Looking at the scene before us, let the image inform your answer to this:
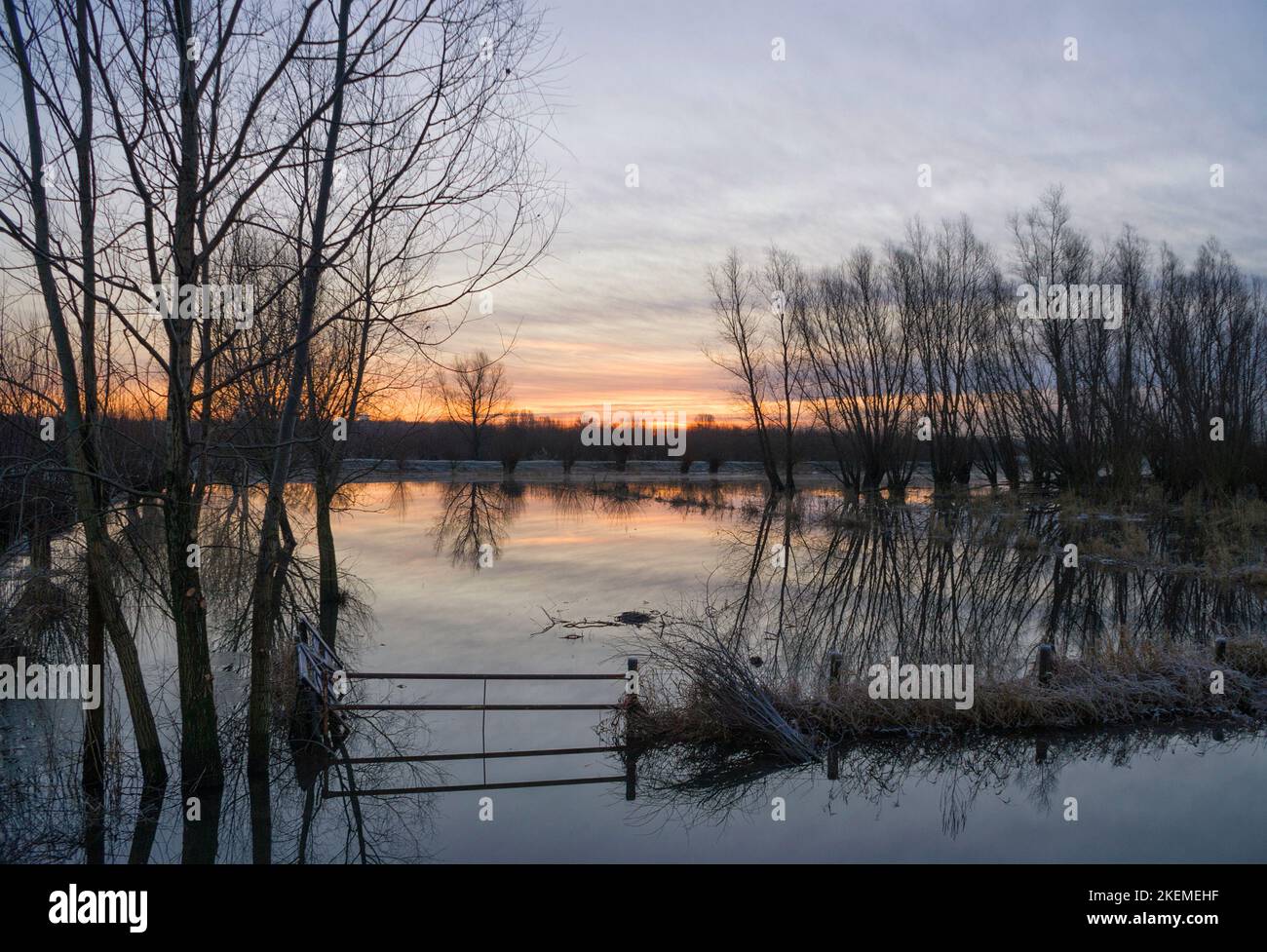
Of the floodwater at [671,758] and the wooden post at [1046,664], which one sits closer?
the floodwater at [671,758]

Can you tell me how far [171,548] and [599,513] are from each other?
26206 millimetres

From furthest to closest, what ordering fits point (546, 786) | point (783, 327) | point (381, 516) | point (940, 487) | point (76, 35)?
point (783, 327) < point (940, 487) < point (381, 516) < point (546, 786) < point (76, 35)

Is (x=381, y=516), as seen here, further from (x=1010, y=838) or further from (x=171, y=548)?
(x=1010, y=838)

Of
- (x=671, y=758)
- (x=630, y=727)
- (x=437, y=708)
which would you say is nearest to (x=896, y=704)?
(x=671, y=758)

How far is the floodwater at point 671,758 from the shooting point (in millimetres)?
6117

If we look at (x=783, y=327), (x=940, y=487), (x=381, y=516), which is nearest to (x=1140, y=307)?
(x=940, y=487)

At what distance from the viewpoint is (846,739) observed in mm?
8016
